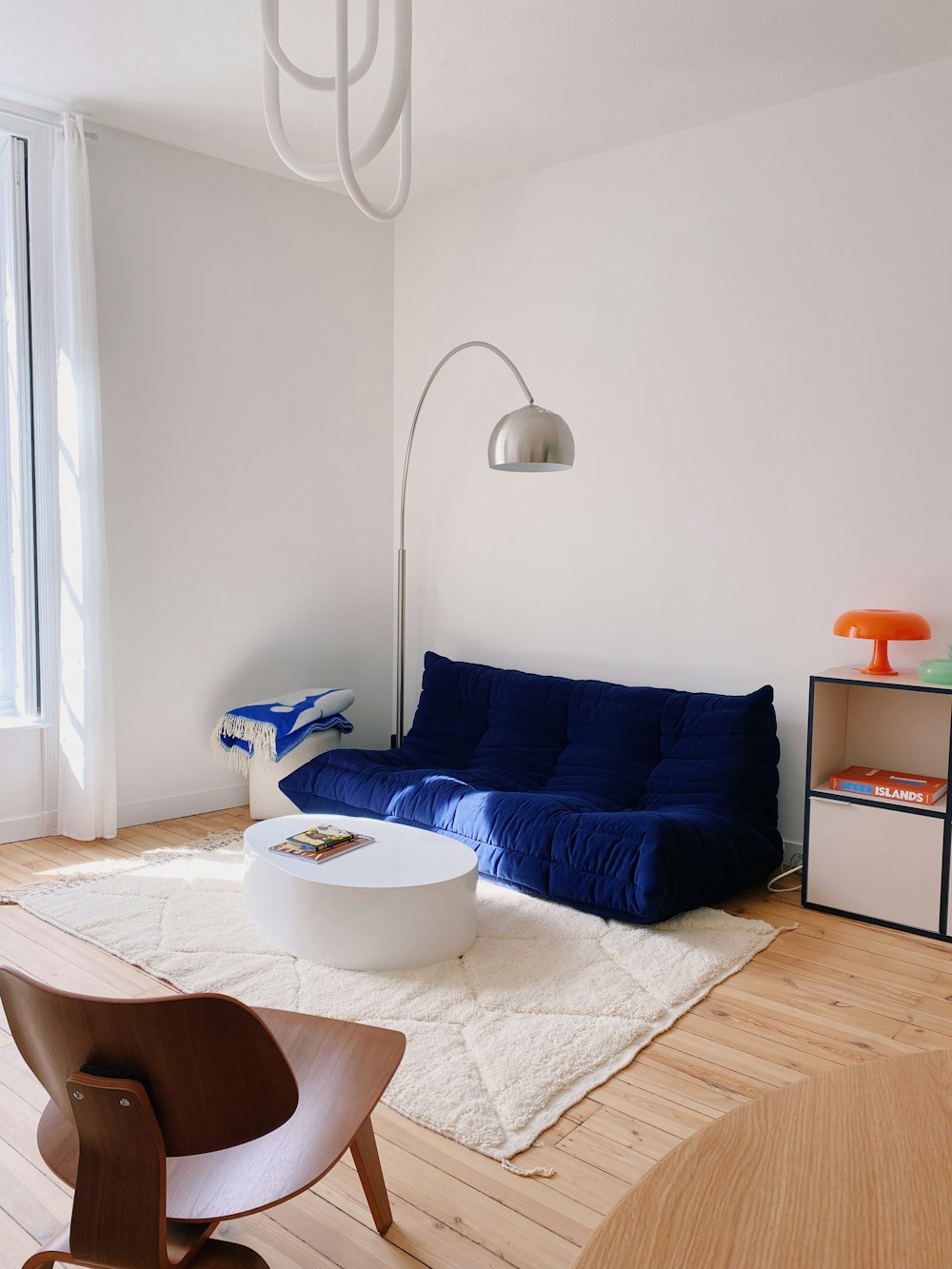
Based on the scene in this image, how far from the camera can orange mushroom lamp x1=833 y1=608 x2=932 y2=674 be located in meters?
3.25

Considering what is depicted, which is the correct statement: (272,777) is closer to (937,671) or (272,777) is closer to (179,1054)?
(937,671)

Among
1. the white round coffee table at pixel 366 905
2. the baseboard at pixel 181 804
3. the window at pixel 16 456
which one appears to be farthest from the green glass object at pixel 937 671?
the window at pixel 16 456

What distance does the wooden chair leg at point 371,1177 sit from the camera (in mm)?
1720

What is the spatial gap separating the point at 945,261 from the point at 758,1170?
133 inches

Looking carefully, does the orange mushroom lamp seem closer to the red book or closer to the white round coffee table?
the red book

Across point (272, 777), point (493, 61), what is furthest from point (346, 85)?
point (272, 777)

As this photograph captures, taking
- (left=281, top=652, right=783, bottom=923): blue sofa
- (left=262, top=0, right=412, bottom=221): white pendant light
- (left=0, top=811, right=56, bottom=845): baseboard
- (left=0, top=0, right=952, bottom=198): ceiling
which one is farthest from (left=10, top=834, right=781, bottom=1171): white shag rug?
(left=0, top=0, right=952, bottom=198): ceiling

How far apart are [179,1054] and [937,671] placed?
2.70 m

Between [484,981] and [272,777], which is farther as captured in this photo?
[272,777]

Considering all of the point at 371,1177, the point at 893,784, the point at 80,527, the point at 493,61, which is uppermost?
the point at 493,61

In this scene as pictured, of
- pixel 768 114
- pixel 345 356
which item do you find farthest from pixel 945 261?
pixel 345 356

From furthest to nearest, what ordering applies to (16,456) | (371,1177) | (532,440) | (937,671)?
1. (16,456)
2. (532,440)
3. (937,671)
4. (371,1177)

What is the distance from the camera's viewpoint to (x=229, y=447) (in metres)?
4.50

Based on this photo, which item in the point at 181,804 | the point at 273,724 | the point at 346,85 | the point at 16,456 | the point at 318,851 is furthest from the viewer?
the point at 181,804
